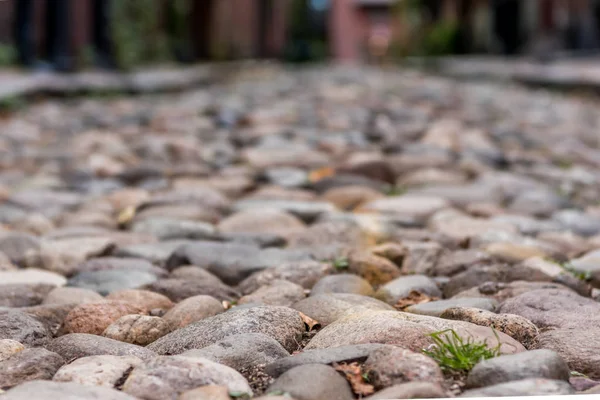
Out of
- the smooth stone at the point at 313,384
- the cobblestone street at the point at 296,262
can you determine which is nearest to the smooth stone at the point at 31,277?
the cobblestone street at the point at 296,262

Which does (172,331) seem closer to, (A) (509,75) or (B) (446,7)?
(A) (509,75)

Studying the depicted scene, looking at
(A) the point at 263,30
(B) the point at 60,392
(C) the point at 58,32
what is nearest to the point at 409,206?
(B) the point at 60,392

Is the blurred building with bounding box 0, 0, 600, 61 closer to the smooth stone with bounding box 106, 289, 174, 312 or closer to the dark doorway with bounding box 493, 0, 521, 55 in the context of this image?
the dark doorway with bounding box 493, 0, 521, 55

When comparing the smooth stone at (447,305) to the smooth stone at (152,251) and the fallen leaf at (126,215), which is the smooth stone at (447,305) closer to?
the smooth stone at (152,251)

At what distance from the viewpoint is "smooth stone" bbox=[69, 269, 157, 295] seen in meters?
1.89

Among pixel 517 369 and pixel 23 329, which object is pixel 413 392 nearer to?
pixel 517 369

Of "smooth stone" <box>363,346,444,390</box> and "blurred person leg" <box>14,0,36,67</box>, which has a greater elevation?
"blurred person leg" <box>14,0,36,67</box>

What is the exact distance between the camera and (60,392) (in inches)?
45.6

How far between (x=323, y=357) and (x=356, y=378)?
3.3 inches

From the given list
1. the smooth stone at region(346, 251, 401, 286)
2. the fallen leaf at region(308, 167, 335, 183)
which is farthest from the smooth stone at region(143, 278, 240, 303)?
the fallen leaf at region(308, 167, 335, 183)

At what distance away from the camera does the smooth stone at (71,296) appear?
178 cm

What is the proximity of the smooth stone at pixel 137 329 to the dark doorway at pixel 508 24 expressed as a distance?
51.5 ft

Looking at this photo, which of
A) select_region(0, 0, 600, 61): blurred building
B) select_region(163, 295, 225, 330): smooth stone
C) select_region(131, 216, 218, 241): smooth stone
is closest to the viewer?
select_region(163, 295, 225, 330): smooth stone

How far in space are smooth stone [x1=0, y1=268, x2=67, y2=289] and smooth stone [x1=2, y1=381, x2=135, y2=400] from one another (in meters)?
0.76
